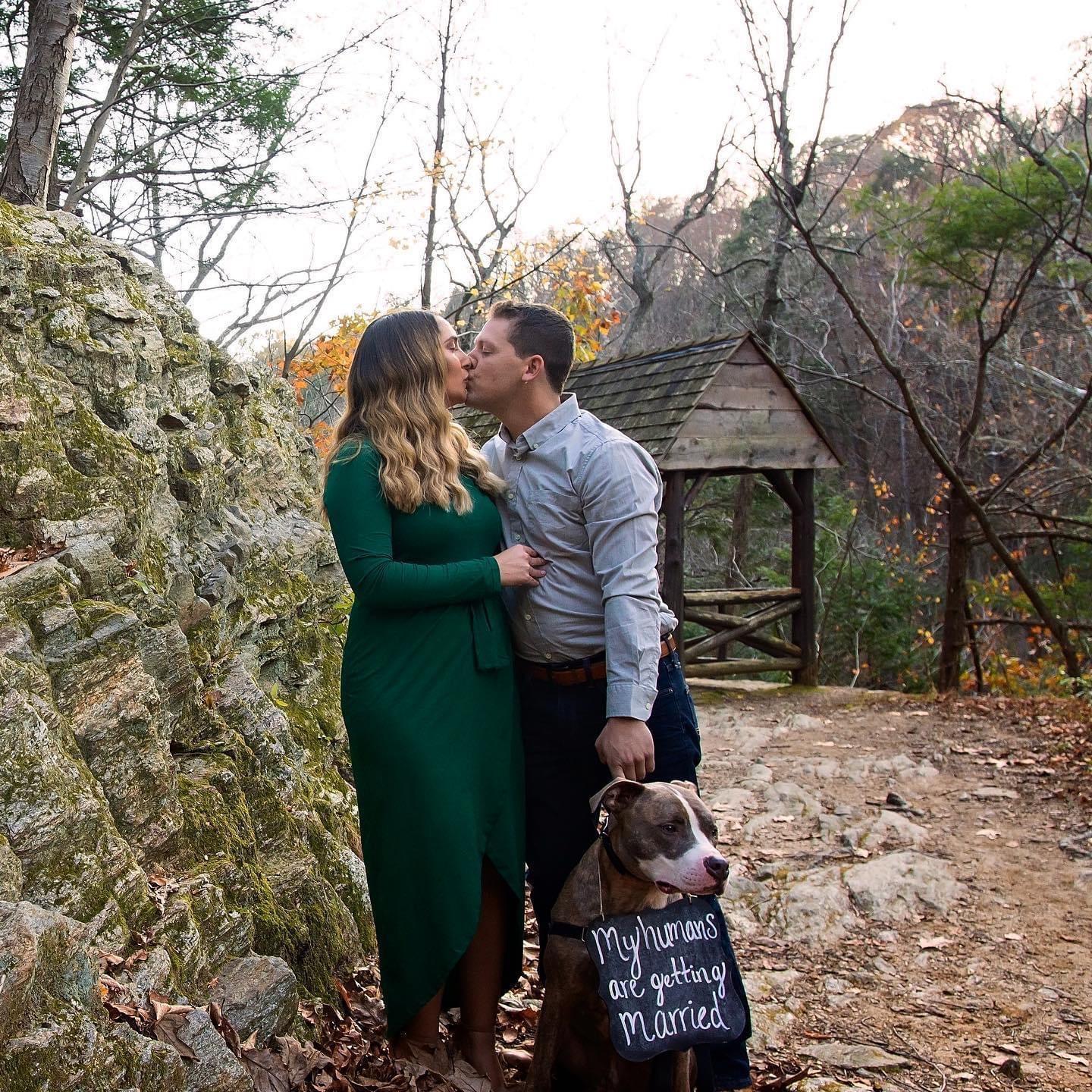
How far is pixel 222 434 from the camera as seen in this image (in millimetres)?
5863

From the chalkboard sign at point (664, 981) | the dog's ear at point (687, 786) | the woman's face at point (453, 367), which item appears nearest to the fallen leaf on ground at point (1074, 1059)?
the chalkboard sign at point (664, 981)

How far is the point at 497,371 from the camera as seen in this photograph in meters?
3.34

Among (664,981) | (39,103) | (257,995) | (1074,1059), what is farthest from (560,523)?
(39,103)

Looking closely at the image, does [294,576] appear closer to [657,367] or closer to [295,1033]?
[295,1033]

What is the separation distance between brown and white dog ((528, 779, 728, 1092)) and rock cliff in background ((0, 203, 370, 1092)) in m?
1.02

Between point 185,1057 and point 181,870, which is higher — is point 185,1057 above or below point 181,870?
below

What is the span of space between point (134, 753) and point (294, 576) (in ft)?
7.93

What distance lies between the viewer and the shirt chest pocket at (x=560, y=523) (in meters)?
3.21

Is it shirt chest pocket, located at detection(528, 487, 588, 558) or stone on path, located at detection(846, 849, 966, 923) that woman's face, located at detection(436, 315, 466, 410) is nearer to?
shirt chest pocket, located at detection(528, 487, 588, 558)

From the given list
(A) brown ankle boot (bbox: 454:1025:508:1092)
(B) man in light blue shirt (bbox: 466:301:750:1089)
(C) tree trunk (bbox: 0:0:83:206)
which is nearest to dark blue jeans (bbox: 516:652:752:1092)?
(B) man in light blue shirt (bbox: 466:301:750:1089)

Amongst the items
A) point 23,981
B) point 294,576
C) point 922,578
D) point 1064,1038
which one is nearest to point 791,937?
point 1064,1038

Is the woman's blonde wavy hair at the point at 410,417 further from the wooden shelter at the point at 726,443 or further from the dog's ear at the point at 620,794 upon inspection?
the wooden shelter at the point at 726,443

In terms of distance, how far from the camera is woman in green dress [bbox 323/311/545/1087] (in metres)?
3.04

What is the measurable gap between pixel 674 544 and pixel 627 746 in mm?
8410
